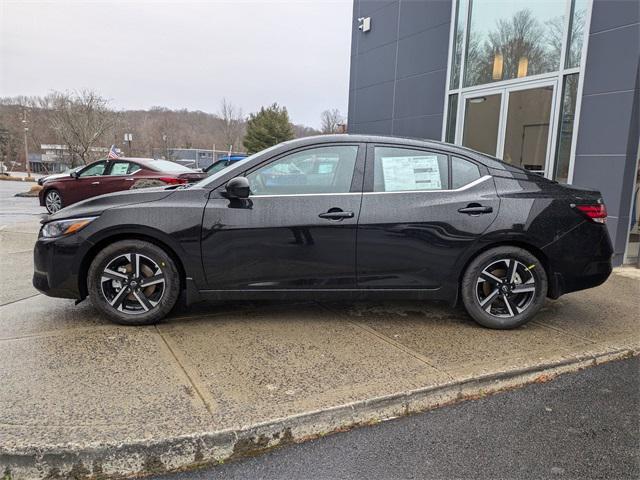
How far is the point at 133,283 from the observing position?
377 centimetres

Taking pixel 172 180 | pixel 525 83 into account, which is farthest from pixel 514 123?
pixel 172 180

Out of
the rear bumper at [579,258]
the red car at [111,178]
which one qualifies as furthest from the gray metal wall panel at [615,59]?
the red car at [111,178]

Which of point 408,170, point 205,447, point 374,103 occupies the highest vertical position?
point 374,103

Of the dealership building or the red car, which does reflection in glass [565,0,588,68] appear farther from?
the red car

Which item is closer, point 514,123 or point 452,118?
point 514,123

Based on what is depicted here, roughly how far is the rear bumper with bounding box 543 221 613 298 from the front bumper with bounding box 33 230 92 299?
3744 mm

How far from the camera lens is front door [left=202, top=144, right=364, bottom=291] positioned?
3.73 metres

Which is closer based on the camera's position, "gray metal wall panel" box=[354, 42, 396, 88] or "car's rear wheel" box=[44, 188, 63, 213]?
"gray metal wall panel" box=[354, 42, 396, 88]

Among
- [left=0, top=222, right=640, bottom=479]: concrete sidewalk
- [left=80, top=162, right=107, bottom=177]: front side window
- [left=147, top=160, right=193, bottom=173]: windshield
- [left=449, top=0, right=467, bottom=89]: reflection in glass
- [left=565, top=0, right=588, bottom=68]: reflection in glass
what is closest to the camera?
[left=0, top=222, right=640, bottom=479]: concrete sidewalk

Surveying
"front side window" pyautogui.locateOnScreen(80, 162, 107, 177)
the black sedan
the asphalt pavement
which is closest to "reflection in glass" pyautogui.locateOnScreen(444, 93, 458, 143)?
the black sedan

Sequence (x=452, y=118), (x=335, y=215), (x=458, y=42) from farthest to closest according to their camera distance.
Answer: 1. (x=452, y=118)
2. (x=458, y=42)
3. (x=335, y=215)

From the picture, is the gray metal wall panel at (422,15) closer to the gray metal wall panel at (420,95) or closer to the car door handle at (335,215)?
the gray metal wall panel at (420,95)

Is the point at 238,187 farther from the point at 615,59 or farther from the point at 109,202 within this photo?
the point at 615,59

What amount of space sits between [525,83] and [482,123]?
117 cm
